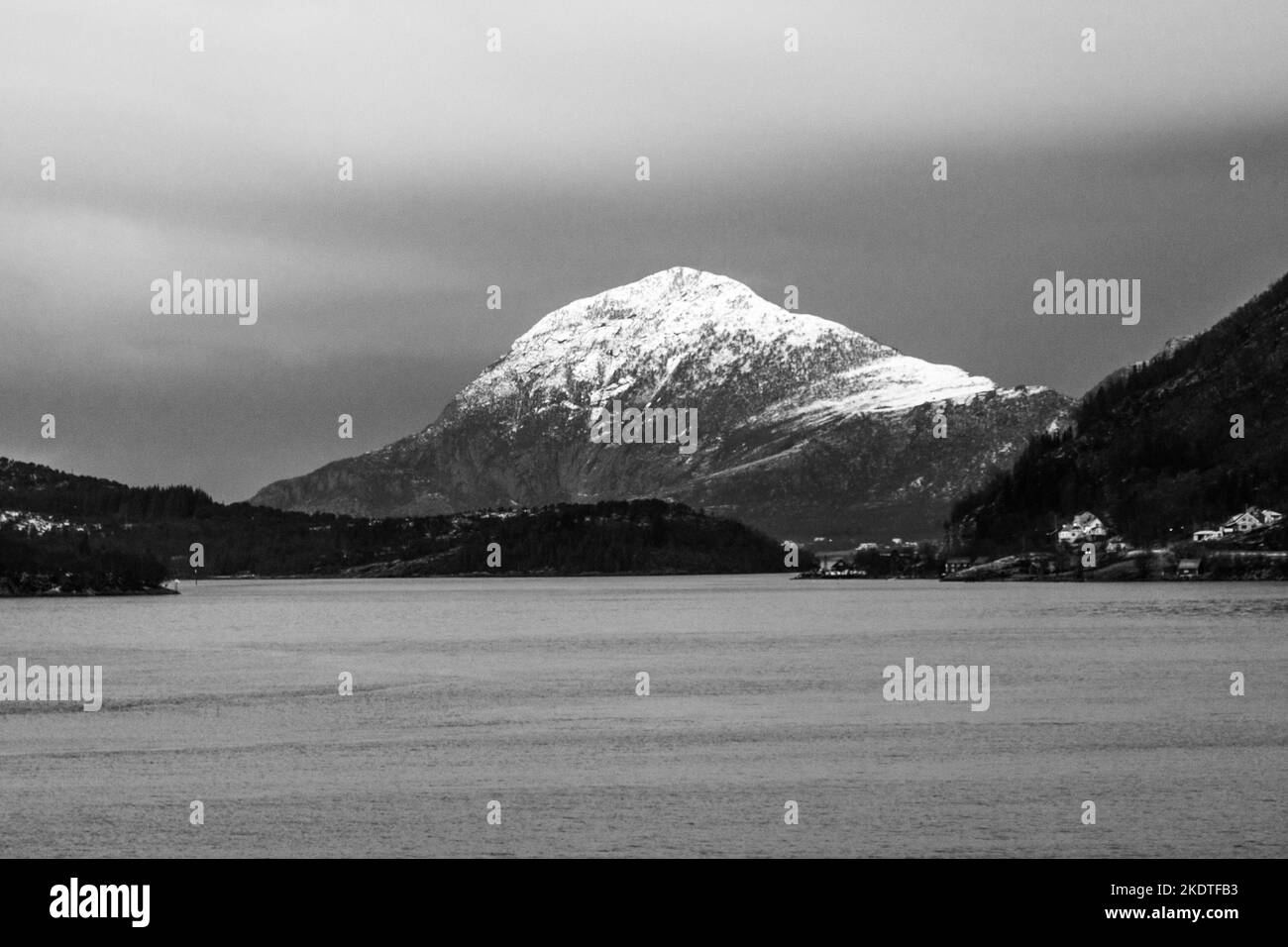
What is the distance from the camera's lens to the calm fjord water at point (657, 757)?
191ft

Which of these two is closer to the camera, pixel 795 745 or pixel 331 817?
pixel 331 817

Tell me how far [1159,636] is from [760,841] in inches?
3885

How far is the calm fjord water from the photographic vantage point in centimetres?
5816

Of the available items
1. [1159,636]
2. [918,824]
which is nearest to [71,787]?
[918,824]

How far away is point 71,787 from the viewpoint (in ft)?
222

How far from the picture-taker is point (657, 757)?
74812mm

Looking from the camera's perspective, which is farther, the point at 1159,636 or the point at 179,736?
the point at 1159,636
